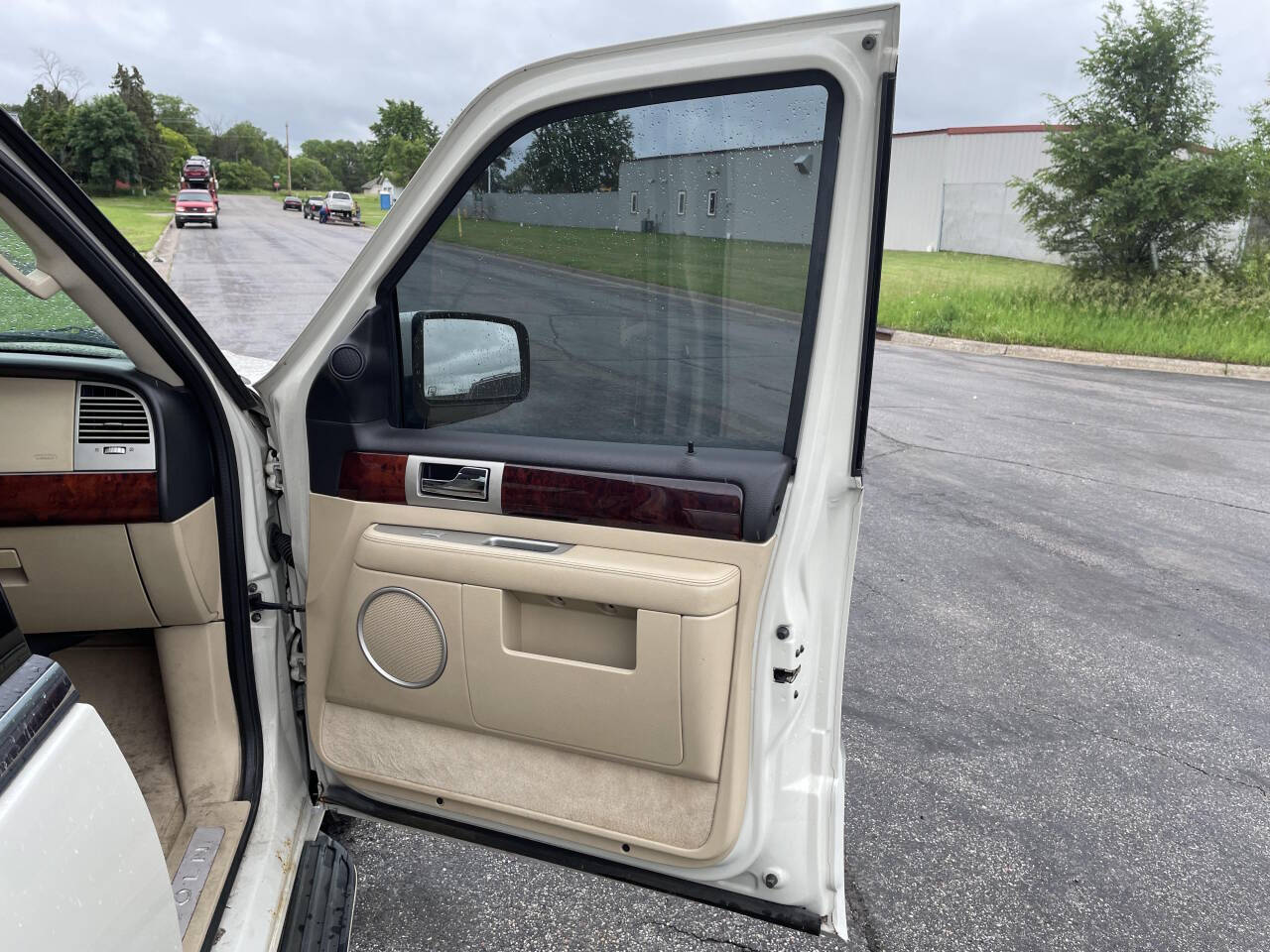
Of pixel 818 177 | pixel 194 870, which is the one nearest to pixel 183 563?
pixel 194 870

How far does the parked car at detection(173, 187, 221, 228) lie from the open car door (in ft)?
106

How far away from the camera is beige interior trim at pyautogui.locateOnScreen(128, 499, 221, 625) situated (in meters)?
2.03

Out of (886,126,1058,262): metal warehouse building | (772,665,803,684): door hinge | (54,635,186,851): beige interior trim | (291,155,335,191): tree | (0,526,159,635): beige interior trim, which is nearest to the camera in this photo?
(772,665,803,684): door hinge

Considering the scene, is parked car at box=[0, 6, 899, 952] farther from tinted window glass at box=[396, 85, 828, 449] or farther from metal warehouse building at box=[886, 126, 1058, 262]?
metal warehouse building at box=[886, 126, 1058, 262]

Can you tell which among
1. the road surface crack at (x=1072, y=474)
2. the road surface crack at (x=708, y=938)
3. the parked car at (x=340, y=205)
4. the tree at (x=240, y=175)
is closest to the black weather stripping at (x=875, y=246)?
→ the road surface crack at (x=708, y=938)

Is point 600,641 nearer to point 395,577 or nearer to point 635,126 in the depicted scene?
point 395,577

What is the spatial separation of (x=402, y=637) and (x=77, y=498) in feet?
2.45

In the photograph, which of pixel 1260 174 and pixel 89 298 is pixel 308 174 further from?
pixel 89 298

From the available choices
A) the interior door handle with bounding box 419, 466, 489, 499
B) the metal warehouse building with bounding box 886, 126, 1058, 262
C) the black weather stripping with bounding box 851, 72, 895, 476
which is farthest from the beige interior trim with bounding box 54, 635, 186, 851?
the metal warehouse building with bounding box 886, 126, 1058, 262

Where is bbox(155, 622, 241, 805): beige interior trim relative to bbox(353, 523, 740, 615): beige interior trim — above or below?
below

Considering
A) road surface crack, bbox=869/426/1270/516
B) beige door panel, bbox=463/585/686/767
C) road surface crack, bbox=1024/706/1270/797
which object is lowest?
road surface crack, bbox=1024/706/1270/797

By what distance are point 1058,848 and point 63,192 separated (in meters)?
3.04

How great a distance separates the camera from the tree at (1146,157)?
16328 mm

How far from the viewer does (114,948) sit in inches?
39.2
